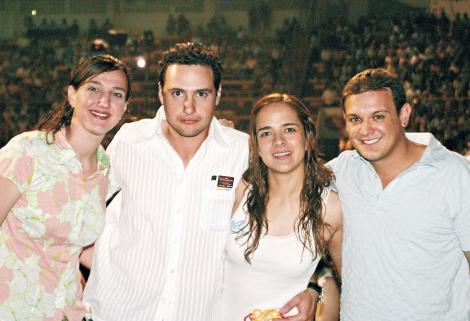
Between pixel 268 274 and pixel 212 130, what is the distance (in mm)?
799

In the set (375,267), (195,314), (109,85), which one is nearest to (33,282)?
(195,314)

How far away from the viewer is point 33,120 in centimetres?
1341

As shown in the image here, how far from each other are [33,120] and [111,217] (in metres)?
11.9

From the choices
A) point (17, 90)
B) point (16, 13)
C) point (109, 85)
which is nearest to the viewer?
point (109, 85)

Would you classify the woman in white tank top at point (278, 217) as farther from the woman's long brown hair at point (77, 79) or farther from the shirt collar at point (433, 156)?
the woman's long brown hair at point (77, 79)

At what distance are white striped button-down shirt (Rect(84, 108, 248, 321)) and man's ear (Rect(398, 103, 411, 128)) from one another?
850 millimetres

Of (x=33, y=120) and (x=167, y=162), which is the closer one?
(x=167, y=162)

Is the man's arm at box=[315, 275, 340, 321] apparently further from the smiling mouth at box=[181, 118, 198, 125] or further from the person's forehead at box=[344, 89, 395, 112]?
the smiling mouth at box=[181, 118, 198, 125]

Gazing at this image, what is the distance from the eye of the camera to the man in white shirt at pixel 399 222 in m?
2.23

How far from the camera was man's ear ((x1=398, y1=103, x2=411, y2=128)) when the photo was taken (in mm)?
2438

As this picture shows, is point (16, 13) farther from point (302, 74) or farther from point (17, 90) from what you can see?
point (302, 74)

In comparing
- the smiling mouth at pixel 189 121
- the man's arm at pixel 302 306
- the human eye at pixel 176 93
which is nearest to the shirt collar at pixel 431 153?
the man's arm at pixel 302 306

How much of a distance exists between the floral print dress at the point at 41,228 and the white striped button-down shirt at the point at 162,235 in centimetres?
18

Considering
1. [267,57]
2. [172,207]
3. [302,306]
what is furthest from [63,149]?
[267,57]
